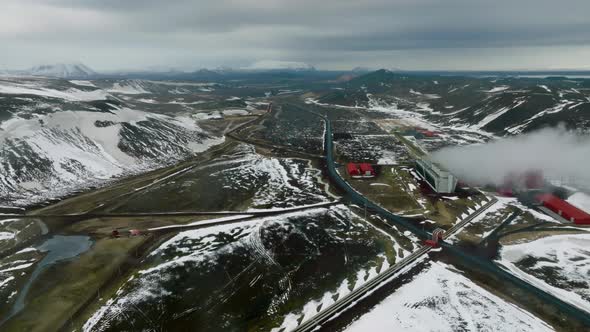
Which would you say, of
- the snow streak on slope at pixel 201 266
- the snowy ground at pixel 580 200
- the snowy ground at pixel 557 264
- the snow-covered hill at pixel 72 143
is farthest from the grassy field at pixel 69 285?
the snowy ground at pixel 580 200

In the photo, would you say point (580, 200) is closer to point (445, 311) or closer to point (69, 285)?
point (445, 311)

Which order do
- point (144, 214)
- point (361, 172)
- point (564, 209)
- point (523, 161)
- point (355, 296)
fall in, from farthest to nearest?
1. point (361, 172)
2. point (523, 161)
3. point (144, 214)
4. point (564, 209)
5. point (355, 296)

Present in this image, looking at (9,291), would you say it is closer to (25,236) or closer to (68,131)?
(25,236)

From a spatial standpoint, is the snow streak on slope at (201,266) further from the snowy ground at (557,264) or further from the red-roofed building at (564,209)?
the red-roofed building at (564,209)

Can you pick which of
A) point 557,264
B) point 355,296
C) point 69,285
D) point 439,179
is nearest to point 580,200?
point 439,179

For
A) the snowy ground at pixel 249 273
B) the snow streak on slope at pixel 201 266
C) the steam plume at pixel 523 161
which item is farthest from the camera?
the steam plume at pixel 523 161

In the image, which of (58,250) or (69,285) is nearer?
(69,285)

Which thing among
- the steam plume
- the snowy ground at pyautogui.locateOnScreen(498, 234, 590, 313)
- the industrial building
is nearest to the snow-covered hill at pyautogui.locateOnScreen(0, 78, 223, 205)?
the industrial building
